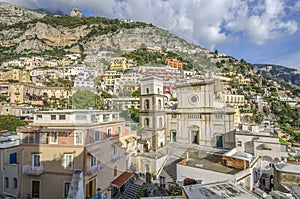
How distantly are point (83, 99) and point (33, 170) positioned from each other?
742 centimetres

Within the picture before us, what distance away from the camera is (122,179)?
30.8ft

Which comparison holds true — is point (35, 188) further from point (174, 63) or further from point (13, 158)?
point (174, 63)

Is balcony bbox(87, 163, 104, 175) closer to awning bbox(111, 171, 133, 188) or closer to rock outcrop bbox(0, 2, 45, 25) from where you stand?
awning bbox(111, 171, 133, 188)

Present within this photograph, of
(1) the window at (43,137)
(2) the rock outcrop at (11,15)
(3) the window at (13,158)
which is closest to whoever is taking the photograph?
(1) the window at (43,137)

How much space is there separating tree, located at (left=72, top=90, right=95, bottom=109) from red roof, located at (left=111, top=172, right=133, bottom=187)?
709cm

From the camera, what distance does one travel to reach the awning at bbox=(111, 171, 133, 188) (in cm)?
900

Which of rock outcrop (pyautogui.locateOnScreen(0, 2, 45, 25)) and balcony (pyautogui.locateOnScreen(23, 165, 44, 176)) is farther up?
rock outcrop (pyautogui.locateOnScreen(0, 2, 45, 25))

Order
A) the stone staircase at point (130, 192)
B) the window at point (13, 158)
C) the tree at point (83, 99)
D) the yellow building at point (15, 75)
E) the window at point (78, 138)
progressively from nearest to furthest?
the tree at point (83, 99) < the window at point (78, 138) < the stone staircase at point (130, 192) < the window at point (13, 158) < the yellow building at point (15, 75)

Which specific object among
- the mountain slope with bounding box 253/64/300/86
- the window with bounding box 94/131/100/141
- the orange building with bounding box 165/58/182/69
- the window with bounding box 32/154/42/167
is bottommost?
the window with bounding box 32/154/42/167

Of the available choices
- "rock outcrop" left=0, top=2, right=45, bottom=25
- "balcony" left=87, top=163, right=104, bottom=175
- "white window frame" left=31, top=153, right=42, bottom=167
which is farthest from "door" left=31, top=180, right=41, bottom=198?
"rock outcrop" left=0, top=2, right=45, bottom=25

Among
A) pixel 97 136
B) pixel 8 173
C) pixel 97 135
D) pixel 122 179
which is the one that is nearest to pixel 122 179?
Result: pixel 122 179

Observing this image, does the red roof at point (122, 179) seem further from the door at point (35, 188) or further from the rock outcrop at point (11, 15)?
the rock outcrop at point (11, 15)

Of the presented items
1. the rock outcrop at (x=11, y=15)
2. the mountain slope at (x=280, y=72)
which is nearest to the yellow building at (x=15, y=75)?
the rock outcrop at (x=11, y=15)

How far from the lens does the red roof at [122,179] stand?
355 inches
